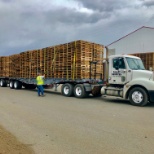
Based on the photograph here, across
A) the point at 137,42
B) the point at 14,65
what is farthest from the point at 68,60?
the point at 137,42

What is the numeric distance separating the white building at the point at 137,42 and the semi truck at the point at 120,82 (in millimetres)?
19367

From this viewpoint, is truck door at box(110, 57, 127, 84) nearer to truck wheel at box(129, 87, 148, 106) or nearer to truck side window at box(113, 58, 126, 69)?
truck side window at box(113, 58, 126, 69)

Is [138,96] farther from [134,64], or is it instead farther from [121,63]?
[121,63]

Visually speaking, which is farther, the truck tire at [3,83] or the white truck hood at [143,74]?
the truck tire at [3,83]

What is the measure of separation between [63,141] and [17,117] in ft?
11.1

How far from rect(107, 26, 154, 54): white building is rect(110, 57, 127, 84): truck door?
2076cm

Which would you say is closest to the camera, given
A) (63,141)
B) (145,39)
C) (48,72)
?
(63,141)

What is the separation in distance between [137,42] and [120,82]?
898 inches

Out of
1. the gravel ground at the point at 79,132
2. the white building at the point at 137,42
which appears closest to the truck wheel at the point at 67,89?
the gravel ground at the point at 79,132

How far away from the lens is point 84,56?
15.3 metres

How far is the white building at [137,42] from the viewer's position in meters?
32.5

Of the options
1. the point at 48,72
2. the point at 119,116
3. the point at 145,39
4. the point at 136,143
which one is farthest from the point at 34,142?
the point at 145,39

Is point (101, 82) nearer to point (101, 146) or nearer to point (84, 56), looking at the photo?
point (84, 56)

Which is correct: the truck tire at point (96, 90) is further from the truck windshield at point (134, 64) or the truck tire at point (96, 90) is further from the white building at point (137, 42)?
the white building at point (137, 42)
